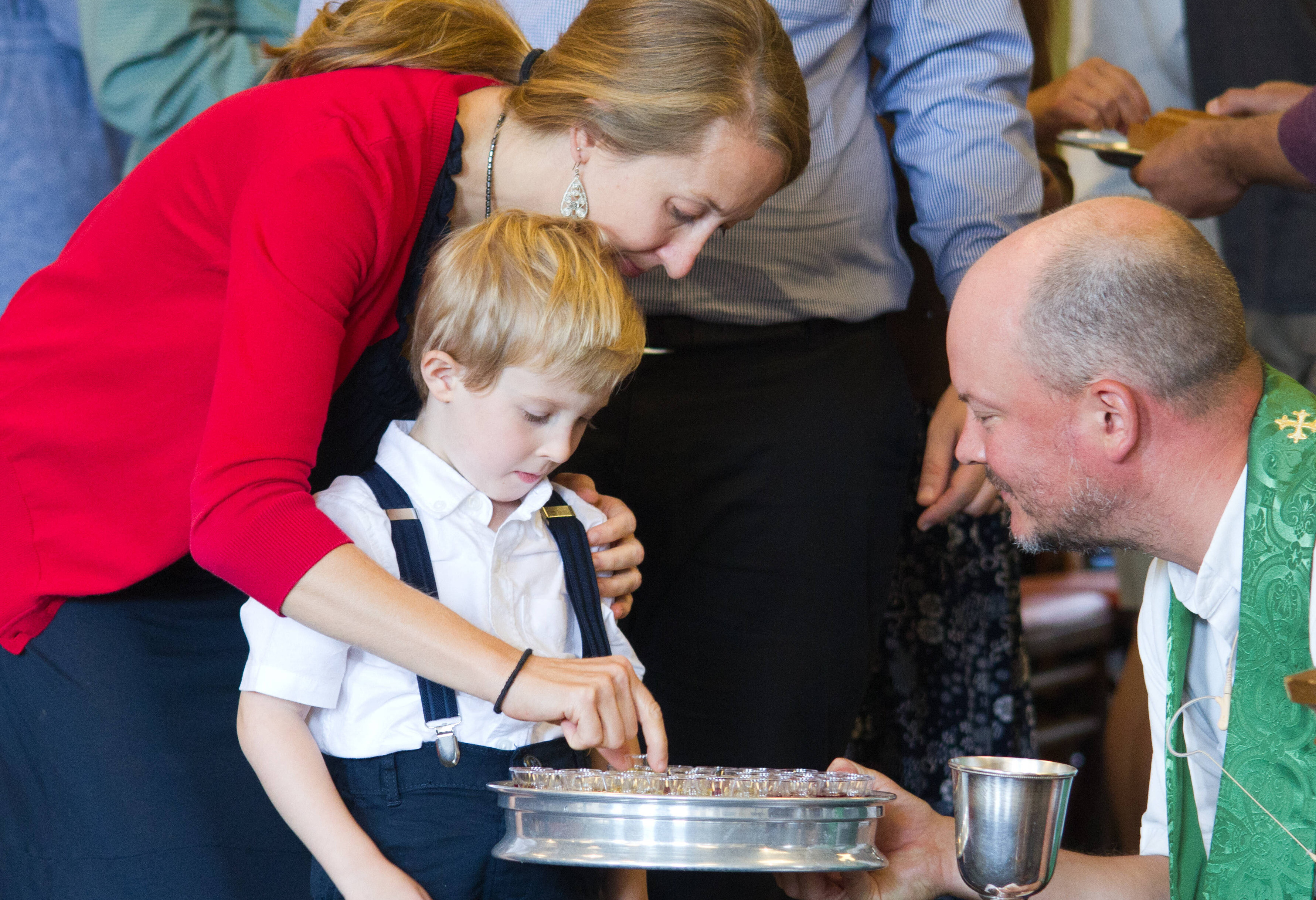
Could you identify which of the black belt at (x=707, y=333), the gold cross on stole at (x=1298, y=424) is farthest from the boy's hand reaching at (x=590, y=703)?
the black belt at (x=707, y=333)

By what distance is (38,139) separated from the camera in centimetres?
218

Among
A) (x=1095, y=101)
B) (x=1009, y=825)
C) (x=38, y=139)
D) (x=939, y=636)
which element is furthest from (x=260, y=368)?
(x=1095, y=101)

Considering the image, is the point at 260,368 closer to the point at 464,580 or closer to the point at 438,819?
the point at 464,580

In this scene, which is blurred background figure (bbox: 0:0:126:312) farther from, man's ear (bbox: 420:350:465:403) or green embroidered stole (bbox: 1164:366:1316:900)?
green embroidered stole (bbox: 1164:366:1316:900)

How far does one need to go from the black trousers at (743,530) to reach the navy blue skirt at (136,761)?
2.13 feet

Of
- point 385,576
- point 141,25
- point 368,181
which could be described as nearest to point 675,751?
point 385,576

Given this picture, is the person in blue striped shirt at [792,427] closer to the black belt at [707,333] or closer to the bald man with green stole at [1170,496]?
the black belt at [707,333]

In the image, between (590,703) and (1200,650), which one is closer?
(590,703)

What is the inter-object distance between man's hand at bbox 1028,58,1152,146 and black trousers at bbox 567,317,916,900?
0.97 metres

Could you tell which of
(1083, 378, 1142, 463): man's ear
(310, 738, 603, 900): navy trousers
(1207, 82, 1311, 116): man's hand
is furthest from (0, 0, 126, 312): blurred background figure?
(1207, 82, 1311, 116): man's hand

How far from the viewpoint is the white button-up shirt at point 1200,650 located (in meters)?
1.35

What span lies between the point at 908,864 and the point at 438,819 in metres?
0.53

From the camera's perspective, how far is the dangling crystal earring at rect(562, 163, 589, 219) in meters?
1.46

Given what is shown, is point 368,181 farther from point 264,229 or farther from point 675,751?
point 675,751
